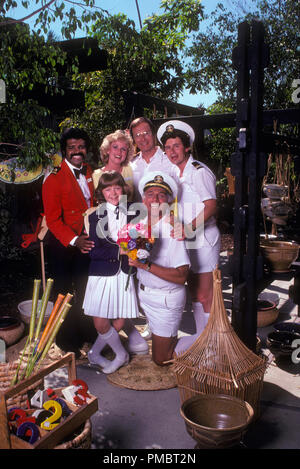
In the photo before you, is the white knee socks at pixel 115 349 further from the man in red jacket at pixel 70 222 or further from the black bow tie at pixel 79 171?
the black bow tie at pixel 79 171

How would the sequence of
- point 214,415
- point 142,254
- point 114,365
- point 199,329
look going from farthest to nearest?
point 199,329
point 114,365
point 142,254
point 214,415

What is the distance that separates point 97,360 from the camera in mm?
4273

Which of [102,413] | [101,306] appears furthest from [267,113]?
[102,413]

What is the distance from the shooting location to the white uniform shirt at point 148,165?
14.9 feet

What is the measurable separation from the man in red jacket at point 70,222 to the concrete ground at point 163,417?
0.65 m

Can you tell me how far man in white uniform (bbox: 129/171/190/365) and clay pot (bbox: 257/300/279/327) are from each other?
60.0 inches

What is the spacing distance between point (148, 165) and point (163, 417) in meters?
2.56

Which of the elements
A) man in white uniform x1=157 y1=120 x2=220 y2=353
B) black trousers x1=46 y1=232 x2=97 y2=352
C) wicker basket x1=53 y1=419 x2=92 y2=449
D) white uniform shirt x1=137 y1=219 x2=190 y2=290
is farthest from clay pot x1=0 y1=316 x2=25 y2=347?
wicker basket x1=53 y1=419 x2=92 y2=449

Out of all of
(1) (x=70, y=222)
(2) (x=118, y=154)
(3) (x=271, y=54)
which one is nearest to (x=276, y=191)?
(2) (x=118, y=154)

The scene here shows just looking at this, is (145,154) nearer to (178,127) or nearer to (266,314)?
(178,127)

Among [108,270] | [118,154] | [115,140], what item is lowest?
[108,270]

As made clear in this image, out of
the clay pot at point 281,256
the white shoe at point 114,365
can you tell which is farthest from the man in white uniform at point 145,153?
the white shoe at point 114,365

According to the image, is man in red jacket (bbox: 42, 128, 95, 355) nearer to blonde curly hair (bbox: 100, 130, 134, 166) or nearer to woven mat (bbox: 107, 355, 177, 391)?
blonde curly hair (bbox: 100, 130, 134, 166)

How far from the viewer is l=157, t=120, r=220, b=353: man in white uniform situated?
169 inches
